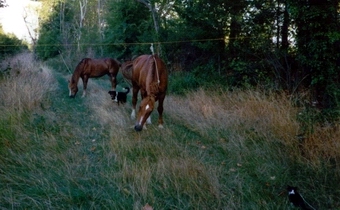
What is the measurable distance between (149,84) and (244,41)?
184 inches

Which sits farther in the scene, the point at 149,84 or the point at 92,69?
the point at 92,69

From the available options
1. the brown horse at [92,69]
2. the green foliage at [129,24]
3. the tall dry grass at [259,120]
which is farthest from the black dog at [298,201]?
the green foliage at [129,24]

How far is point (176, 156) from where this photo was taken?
4.15 meters

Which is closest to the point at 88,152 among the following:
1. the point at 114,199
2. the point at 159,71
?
the point at 114,199

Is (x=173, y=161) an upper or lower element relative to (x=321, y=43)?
lower

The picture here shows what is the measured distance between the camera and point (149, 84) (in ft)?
18.9

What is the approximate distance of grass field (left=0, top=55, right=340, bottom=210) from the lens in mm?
3031

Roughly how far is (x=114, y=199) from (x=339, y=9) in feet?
18.8

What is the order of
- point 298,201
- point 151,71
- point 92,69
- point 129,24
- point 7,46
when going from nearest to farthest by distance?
point 298,201 → point 151,71 → point 92,69 → point 129,24 → point 7,46

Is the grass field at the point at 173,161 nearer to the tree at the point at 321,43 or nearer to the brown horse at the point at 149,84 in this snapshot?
the brown horse at the point at 149,84

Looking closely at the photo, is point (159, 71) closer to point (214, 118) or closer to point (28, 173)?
point (214, 118)

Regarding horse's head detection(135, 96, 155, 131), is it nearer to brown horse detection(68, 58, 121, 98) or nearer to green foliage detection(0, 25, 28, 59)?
brown horse detection(68, 58, 121, 98)

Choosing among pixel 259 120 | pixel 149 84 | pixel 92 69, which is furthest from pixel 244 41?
pixel 92 69

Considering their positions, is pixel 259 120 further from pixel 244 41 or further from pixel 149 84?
pixel 244 41
